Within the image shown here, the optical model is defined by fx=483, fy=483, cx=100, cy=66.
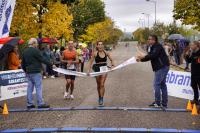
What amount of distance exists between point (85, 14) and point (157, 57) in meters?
47.7

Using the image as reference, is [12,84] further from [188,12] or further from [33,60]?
[188,12]

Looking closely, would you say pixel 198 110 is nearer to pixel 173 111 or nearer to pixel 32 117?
pixel 173 111

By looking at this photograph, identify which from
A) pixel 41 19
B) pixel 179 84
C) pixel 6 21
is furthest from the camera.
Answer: pixel 41 19

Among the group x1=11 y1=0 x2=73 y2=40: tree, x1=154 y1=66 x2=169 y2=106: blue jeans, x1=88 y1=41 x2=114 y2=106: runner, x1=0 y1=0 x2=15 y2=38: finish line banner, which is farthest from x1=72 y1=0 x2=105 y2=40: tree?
x1=154 y1=66 x2=169 y2=106: blue jeans

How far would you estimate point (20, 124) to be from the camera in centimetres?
1106

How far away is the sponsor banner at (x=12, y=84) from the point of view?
1355 cm

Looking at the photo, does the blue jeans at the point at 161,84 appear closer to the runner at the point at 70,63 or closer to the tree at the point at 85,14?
the runner at the point at 70,63

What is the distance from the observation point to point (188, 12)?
122 feet

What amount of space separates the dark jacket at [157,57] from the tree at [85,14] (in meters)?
35.9

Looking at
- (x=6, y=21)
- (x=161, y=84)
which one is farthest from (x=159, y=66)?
(x=6, y=21)

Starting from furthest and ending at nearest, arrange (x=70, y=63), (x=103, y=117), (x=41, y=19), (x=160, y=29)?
(x=160, y=29)
(x=41, y=19)
(x=70, y=63)
(x=103, y=117)

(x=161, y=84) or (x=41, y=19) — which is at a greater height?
(x=41, y=19)

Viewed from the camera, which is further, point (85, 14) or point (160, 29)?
point (160, 29)

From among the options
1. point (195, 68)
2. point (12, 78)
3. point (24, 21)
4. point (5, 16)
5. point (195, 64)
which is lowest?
point (12, 78)
